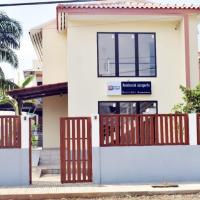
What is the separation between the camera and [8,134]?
491 inches

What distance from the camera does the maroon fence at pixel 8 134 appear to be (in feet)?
40.8

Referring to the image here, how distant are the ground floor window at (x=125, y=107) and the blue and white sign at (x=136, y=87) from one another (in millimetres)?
496

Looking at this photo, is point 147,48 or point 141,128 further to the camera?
point 147,48

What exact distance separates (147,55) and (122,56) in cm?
114

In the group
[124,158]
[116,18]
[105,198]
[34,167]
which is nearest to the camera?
[105,198]

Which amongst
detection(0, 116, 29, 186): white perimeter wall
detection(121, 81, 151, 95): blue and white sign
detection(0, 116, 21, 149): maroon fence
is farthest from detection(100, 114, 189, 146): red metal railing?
detection(121, 81, 151, 95): blue and white sign

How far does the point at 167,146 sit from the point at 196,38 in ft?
24.9

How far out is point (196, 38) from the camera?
62.3ft

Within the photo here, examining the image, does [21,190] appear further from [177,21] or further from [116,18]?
[177,21]

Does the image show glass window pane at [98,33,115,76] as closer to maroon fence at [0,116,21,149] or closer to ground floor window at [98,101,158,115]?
ground floor window at [98,101,158,115]

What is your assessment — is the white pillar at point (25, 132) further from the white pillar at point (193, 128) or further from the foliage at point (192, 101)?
the foliage at point (192, 101)

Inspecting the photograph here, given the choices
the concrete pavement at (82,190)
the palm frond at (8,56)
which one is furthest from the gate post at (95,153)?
the palm frond at (8,56)

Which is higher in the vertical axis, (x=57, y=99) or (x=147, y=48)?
(x=147, y=48)

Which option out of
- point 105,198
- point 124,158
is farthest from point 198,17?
point 105,198
